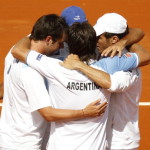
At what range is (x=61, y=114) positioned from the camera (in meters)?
5.27

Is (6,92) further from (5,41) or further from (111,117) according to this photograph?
(5,41)

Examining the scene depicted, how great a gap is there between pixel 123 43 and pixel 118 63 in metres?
0.46

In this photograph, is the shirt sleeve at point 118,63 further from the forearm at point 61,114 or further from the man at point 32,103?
the forearm at point 61,114

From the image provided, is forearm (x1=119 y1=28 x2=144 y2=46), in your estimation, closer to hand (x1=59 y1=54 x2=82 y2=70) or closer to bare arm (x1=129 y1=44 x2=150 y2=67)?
bare arm (x1=129 y1=44 x2=150 y2=67)

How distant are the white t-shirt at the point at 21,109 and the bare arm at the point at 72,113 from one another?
14 centimetres

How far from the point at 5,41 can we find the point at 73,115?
6.44 metres

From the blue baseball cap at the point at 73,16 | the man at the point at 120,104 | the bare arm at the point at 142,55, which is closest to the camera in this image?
the bare arm at the point at 142,55

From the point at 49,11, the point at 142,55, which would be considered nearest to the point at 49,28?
the point at 142,55

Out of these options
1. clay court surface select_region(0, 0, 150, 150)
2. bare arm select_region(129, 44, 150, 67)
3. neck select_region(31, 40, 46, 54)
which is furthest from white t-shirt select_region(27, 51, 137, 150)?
clay court surface select_region(0, 0, 150, 150)

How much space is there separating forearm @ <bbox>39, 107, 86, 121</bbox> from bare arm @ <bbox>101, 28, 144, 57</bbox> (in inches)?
26.0

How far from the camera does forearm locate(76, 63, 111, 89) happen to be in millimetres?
5230

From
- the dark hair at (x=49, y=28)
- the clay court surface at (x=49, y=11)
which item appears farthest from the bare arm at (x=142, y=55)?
the clay court surface at (x=49, y=11)

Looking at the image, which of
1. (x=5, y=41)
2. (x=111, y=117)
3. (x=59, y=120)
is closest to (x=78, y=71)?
(x=59, y=120)

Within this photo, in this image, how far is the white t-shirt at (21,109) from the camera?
5.37 metres
